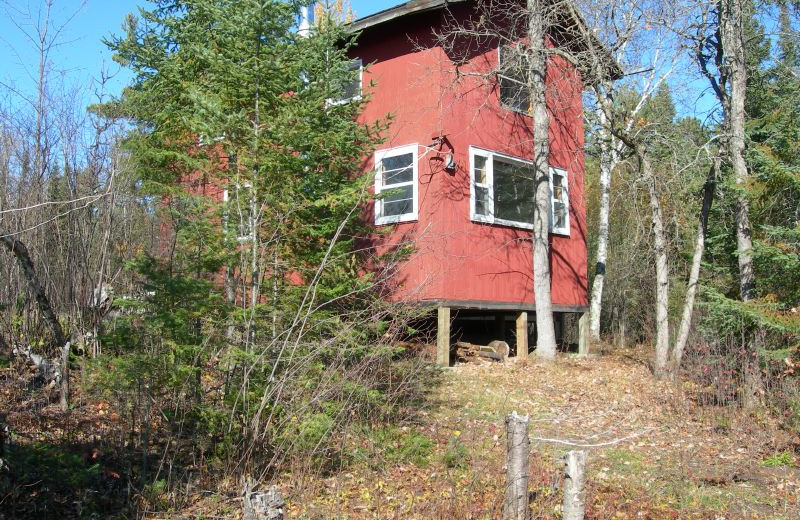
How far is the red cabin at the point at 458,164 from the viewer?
42.2ft

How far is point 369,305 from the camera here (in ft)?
28.2

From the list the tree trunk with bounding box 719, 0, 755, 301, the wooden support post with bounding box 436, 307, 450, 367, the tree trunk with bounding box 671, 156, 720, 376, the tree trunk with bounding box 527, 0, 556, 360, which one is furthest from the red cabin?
the tree trunk with bounding box 719, 0, 755, 301

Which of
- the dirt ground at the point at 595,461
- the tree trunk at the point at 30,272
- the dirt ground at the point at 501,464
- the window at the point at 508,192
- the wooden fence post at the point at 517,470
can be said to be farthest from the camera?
the window at the point at 508,192

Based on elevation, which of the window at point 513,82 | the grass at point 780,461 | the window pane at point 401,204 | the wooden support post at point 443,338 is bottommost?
the grass at point 780,461

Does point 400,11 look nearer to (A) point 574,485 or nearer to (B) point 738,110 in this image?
(B) point 738,110

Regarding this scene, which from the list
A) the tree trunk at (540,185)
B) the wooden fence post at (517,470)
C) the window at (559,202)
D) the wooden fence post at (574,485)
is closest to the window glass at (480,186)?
the tree trunk at (540,185)

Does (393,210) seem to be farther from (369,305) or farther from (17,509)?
(17,509)

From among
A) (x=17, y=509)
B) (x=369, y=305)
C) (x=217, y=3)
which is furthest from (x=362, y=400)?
(x=217, y=3)

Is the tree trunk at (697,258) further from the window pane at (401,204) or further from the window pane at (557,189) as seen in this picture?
the window pane at (401,204)

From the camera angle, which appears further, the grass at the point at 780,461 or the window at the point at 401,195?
the window at the point at 401,195

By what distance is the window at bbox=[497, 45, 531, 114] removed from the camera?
13599mm

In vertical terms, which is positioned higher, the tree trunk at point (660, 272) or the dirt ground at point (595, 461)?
the tree trunk at point (660, 272)

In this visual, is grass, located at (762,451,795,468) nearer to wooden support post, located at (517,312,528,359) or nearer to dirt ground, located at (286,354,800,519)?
dirt ground, located at (286,354,800,519)

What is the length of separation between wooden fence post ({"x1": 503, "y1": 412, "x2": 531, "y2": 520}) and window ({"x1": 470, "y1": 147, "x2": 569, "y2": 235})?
26.2 feet
